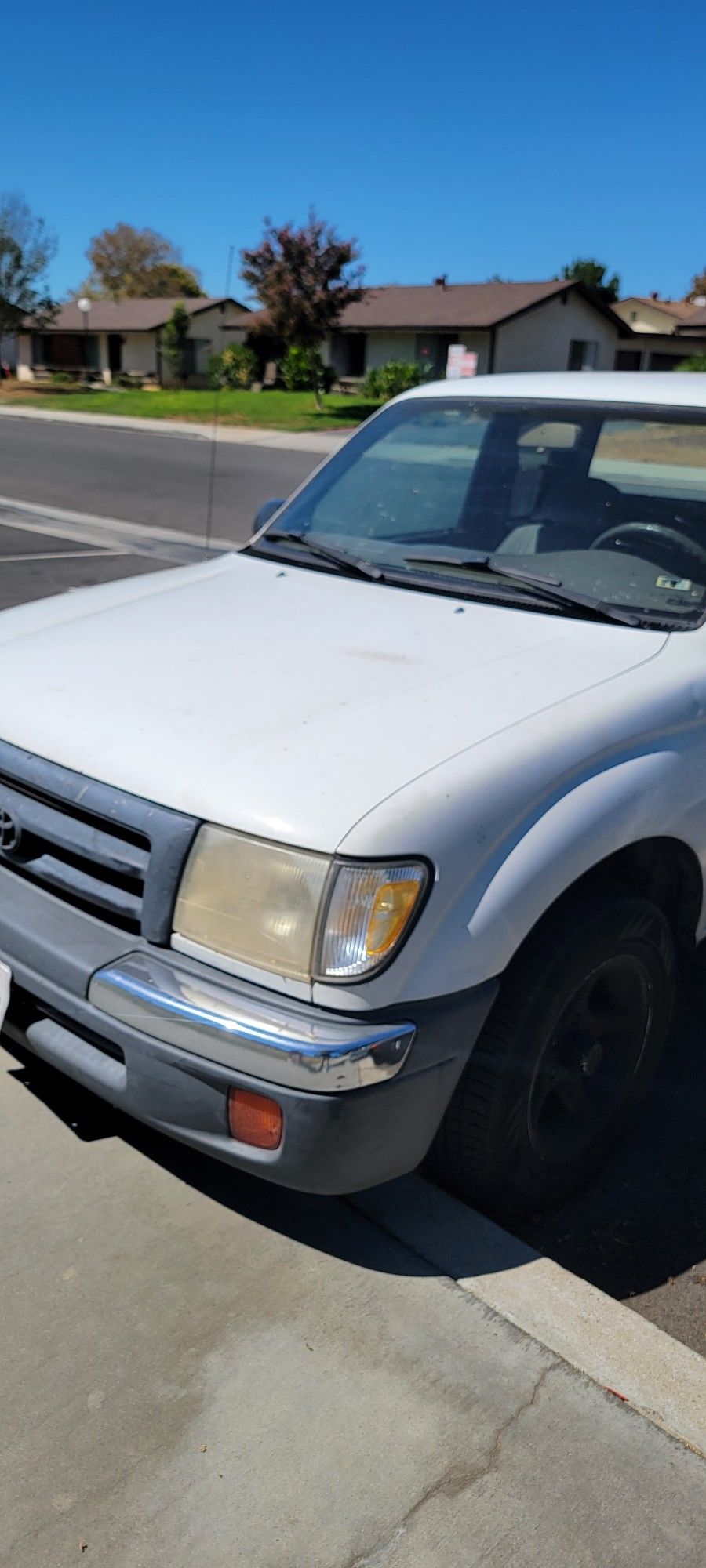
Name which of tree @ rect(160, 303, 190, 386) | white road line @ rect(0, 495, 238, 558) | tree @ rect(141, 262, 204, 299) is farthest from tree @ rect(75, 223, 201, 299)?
white road line @ rect(0, 495, 238, 558)

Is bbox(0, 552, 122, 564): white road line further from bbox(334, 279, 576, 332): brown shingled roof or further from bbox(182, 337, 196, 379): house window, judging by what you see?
bbox(182, 337, 196, 379): house window

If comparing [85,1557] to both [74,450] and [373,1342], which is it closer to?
[373,1342]

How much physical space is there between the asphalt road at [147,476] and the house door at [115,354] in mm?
30322

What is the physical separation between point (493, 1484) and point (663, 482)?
258 cm

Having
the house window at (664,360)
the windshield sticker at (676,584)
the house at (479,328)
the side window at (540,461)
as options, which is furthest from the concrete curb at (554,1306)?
the house window at (664,360)

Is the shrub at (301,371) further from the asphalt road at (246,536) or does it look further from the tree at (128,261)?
the tree at (128,261)

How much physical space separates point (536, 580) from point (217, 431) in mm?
31393

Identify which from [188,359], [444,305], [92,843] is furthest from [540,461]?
[188,359]

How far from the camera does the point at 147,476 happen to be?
20188 mm

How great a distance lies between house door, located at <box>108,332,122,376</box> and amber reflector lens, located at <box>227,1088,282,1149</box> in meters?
60.2

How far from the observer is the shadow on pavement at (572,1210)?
269 cm

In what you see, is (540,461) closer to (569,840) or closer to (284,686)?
(284,686)

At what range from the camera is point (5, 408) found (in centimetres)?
4156

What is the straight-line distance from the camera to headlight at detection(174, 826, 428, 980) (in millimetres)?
2166
